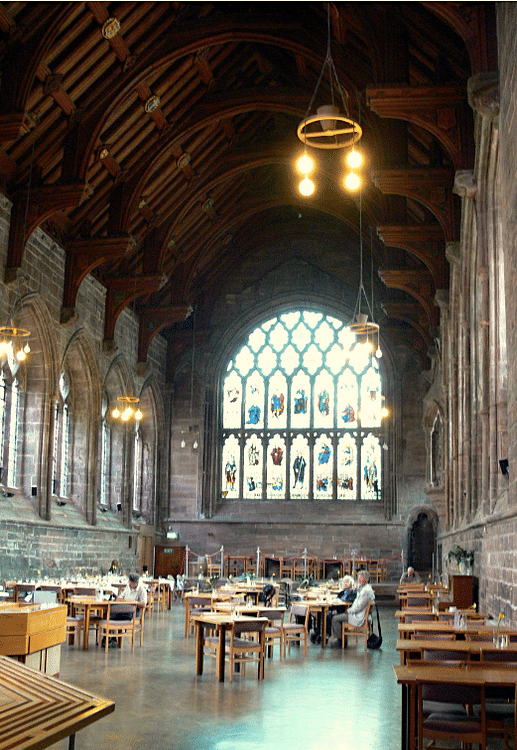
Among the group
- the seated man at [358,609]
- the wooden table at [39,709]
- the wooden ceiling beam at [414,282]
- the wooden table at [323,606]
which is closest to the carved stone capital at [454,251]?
the wooden ceiling beam at [414,282]

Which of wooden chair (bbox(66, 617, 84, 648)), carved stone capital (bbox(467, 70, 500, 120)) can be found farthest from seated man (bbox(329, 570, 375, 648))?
carved stone capital (bbox(467, 70, 500, 120))

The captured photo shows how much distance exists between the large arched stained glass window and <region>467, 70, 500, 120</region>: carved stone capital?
49.8 feet

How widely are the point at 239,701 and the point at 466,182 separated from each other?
6912 mm

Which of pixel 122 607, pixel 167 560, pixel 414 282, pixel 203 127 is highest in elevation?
pixel 203 127

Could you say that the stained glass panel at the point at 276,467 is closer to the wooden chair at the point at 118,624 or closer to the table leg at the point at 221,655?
the wooden chair at the point at 118,624

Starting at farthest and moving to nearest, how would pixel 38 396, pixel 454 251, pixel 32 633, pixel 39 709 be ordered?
pixel 38 396
pixel 454 251
pixel 32 633
pixel 39 709

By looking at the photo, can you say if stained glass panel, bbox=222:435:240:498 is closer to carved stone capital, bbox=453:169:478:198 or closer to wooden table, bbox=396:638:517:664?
carved stone capital, bbox=453:169:478:198

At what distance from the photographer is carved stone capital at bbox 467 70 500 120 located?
802 cm

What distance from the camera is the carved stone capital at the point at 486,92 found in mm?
8016

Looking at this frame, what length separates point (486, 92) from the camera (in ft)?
26.3

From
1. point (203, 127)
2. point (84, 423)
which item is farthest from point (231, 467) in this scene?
point (203, 127)

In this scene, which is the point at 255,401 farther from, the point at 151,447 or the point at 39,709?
the point at 39,709

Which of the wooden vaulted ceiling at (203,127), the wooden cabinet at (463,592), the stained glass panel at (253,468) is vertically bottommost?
the wooden cabinet at (463,592)

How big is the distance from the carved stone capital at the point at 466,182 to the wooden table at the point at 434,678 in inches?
275
